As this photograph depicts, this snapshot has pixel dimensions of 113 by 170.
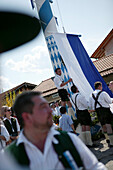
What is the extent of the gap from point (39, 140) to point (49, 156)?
0.15 m

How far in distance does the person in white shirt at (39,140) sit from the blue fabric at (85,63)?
422 cm

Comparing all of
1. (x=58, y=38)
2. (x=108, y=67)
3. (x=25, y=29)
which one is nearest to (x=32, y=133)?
(x=25, y=29)

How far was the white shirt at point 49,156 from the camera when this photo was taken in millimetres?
1119

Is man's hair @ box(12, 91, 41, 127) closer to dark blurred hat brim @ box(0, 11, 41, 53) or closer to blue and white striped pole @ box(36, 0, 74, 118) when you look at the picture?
dark blurred hat brim @ box(0, 11, 41, 53)

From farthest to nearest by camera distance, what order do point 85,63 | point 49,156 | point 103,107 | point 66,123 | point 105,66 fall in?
point 105,66 → point 85,63 → point 66,123 → point 103,107 → point 49,156

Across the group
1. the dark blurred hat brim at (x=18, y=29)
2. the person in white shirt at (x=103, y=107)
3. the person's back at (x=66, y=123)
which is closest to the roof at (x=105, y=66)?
the person's back at (x=66, y=123)

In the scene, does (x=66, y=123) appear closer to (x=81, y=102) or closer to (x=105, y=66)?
(x=81, y=102)

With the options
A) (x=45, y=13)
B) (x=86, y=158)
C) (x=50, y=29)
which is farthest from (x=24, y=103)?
(x=45, y=13)

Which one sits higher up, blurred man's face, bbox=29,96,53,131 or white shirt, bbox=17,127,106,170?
blurred man's face, bbox=29,96,53,131

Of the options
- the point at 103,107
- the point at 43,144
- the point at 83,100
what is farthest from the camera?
the point at 83,100

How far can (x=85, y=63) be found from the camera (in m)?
5.58

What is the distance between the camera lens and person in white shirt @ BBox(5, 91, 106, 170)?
1.14 m

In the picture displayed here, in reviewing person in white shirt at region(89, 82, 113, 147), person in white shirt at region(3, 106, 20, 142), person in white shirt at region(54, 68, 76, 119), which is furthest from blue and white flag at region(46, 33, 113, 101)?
person in white shirt at region(3, 106, 20, 142)

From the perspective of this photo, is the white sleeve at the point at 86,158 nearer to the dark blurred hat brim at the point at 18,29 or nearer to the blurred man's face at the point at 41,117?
the blurred man's face at the point at 41,117
